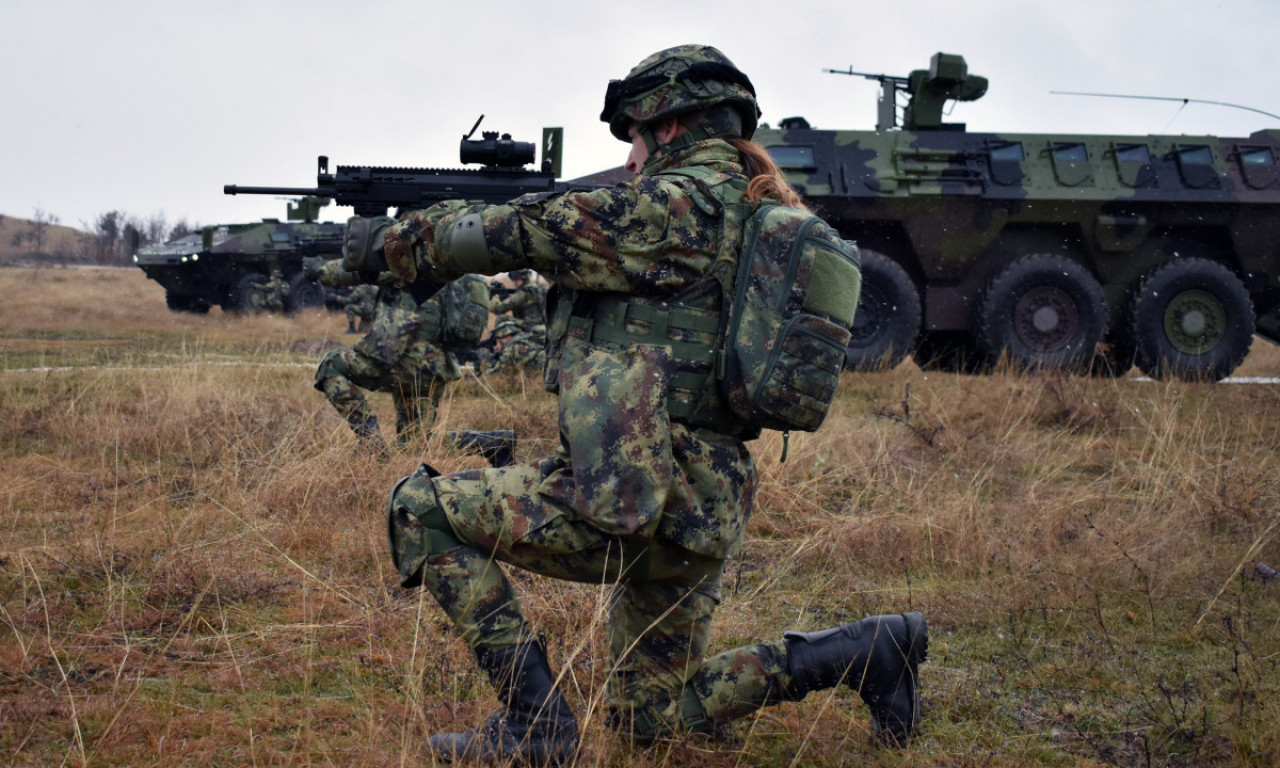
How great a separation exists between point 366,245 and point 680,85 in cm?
84

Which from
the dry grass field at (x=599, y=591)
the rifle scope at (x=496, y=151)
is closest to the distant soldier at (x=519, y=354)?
the dry grass field at (x=599, y=591)

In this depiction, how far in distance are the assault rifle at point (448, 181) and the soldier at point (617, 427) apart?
765mm

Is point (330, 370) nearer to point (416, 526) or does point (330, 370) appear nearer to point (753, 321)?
point (416, 526)

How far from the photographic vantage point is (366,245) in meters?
2.63

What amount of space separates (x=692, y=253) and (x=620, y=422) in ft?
1.37

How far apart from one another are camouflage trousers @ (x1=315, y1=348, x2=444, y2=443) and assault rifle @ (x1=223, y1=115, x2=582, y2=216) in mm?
2698

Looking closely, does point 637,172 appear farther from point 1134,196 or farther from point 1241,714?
point 1134,196

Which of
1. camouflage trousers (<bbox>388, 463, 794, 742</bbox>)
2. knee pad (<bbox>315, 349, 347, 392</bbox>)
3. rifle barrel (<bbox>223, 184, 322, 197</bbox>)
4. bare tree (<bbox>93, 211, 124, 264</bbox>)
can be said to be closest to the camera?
camouflage trousers (<bbox>388, 463, 794, 742</bbox>)

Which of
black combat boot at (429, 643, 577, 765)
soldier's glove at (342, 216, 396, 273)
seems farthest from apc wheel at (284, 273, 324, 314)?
black combat boot at (429, 643, 577, 765)

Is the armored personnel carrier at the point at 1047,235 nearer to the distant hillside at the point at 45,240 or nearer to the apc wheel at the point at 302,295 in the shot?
the apc wheel at the point at 302,295

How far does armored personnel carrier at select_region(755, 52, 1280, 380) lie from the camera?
10.6 metres

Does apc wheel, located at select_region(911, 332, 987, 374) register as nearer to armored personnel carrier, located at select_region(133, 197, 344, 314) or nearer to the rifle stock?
the rifle stock

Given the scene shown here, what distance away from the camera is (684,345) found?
8.05 ft

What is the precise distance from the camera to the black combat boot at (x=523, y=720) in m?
2.49
